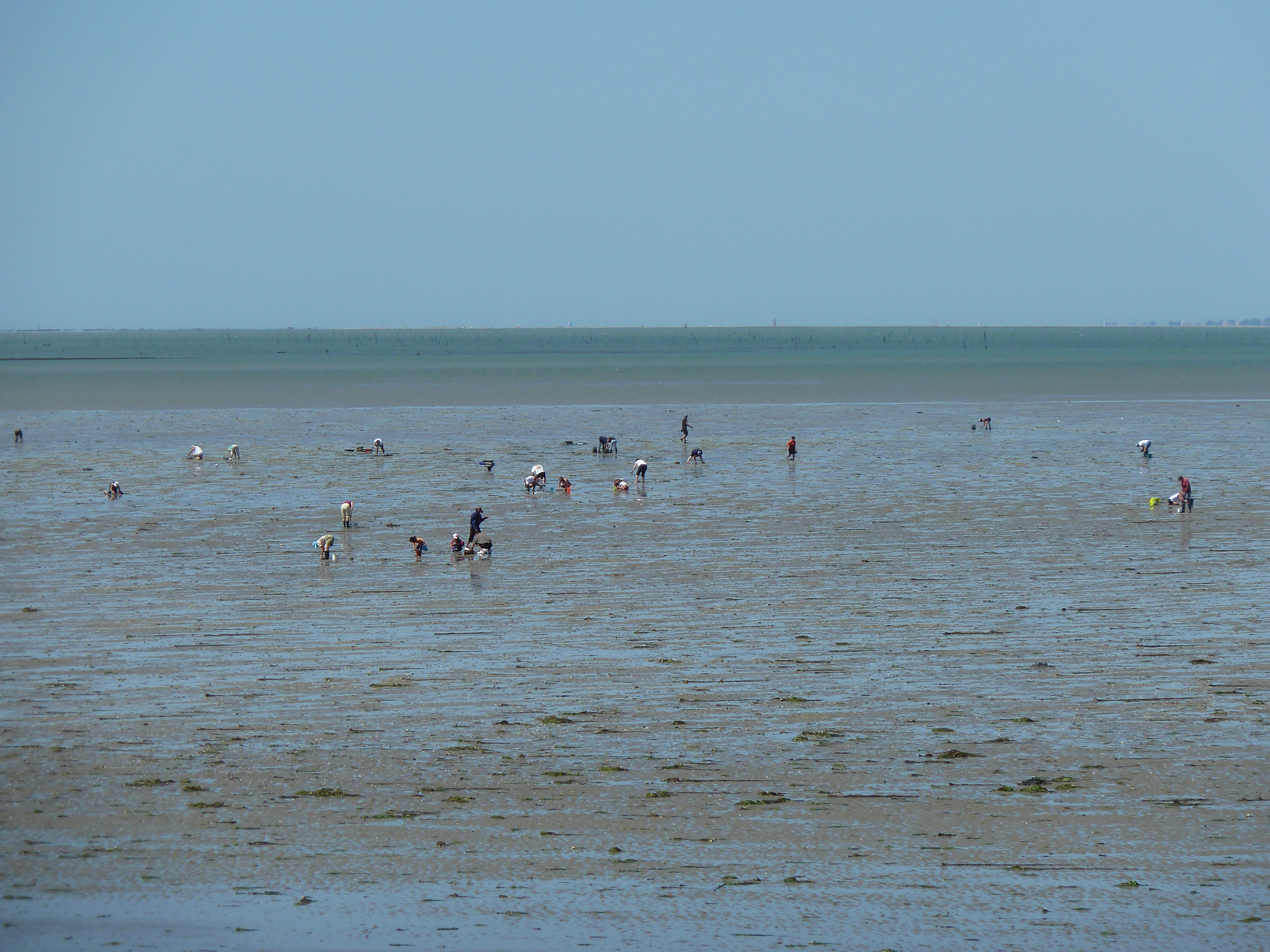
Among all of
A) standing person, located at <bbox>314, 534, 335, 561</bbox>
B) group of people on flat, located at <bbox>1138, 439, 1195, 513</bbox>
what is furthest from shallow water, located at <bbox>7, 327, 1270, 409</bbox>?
standing person, located at <bbox>314, 534, 335, 561</bbox>

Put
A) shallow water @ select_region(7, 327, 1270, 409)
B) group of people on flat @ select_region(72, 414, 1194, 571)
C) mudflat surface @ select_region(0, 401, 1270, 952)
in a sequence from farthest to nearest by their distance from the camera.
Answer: shallow water @ select_region(7, 327, 1270, 409), group of people on flat @ select_region(72, 414, 1194, 571), mudflat surface @ select_region(0, 401, 1270, 952)

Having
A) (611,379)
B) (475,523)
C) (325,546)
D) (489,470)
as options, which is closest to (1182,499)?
(475,523)

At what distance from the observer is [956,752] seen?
53.5 ft

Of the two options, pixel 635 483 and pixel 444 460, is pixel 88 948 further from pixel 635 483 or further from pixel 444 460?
pixel 444 460

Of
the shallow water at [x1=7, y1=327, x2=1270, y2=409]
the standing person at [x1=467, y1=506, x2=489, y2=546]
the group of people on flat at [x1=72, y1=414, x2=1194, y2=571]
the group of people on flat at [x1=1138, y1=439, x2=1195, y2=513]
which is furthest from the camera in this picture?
the shallow water at [x1=7, y1=327, x2=1270, y2=409]

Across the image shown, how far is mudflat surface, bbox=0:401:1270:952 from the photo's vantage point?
499 inches

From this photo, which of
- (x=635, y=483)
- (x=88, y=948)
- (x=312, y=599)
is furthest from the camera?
(x=635, y=483)

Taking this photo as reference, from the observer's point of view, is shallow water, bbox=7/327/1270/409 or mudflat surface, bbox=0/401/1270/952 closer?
mudflat surface, bbox=0/401/1270/952

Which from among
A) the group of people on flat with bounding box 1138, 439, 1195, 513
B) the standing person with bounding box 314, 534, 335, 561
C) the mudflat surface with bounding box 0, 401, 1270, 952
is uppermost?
the group of people on flat with bounding box 1138, 439, 1195, 513

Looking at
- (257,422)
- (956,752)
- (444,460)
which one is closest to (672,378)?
(257,422)

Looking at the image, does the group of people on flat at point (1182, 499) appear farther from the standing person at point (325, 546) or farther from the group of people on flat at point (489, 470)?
the standing person at point (325, 546)

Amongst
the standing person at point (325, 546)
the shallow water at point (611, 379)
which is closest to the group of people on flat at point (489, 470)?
the standing person at point (325, 546)

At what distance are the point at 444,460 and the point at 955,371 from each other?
297 feet

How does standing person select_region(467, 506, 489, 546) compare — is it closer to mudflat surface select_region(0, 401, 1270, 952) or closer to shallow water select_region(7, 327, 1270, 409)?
mudflat surface select_region(0, 401, 1270, 952)
